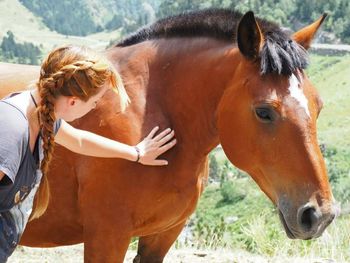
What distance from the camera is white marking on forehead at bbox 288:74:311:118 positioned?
9.76ft

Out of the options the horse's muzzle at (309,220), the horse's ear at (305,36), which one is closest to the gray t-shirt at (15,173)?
the horse's muzzle at (309,220)

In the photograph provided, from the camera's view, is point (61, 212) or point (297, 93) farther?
point (61, 212)

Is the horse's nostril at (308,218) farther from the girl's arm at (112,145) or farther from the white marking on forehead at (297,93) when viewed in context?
the girl's arm at (112,145)

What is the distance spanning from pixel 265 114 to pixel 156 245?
1.49m

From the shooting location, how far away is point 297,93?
299 centimetres

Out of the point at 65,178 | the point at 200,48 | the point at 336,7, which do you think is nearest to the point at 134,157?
the point at 65,178

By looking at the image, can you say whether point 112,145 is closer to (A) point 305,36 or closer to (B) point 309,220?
(B) point 309,220

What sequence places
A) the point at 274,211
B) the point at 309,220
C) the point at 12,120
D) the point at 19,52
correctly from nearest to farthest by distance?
the point at 12,120, the point at 309,220, the point at 274,211, the point at 19,52

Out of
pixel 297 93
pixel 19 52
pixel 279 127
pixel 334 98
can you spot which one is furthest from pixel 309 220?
pixel 19 52

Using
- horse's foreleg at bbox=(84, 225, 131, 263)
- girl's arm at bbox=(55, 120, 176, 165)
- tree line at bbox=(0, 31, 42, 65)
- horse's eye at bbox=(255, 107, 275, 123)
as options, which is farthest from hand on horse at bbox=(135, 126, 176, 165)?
tree line at bbox=(0, 31, 42, 65)

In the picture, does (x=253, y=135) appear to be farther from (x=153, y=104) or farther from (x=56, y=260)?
(x=56, y=260)

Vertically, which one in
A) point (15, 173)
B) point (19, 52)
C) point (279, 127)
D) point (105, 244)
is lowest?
point (19, 52)

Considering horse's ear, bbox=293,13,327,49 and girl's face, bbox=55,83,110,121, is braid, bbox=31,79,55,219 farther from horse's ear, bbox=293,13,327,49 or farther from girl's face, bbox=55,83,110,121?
horse's ear, bbox=293,13,327,49

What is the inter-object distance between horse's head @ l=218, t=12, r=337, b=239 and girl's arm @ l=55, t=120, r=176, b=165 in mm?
369
